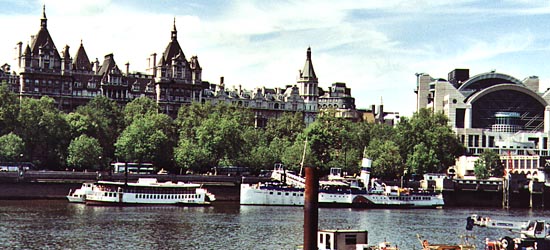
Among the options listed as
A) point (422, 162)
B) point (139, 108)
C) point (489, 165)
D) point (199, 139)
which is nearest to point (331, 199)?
point (199, 139)

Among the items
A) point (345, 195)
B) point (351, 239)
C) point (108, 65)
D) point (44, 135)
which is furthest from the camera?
point (108, 65)

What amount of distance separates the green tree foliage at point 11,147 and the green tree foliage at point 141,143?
50.1ft

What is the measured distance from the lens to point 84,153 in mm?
132625

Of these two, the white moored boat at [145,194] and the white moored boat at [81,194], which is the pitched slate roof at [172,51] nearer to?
the white moored boat at [145,194]

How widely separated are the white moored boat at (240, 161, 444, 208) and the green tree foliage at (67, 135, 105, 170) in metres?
25.2

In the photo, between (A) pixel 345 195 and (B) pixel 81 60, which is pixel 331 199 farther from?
(B) pixel 81 60

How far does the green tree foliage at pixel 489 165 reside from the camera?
160 metres

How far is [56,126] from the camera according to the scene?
137 metres

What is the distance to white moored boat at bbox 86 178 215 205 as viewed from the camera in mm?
110375

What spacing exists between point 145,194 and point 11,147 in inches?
1057

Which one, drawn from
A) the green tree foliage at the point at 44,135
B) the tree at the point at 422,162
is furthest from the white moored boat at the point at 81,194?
the tree at the point at 422,162

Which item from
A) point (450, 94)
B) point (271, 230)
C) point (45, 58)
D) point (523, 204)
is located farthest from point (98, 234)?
point (450, 94)

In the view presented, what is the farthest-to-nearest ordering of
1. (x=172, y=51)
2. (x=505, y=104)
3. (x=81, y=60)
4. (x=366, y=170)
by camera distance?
(x=505, y=104) → (x=172, y=51) → (x=81, y=60) → (x=366, y=170)

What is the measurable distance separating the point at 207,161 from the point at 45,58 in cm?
4764
